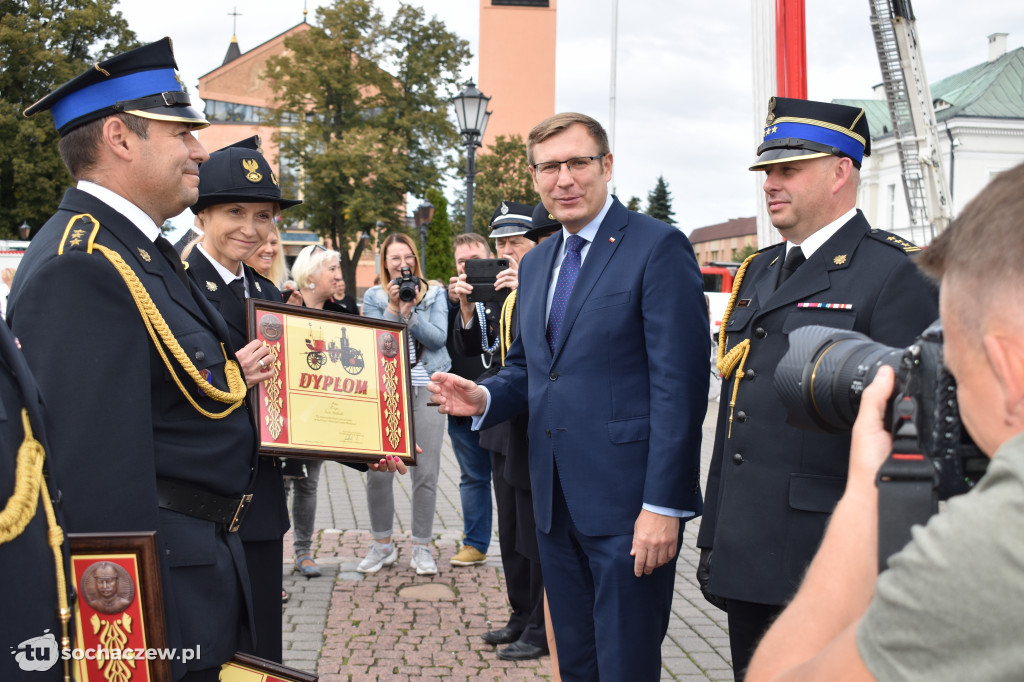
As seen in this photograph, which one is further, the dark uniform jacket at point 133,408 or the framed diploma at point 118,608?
the dark uniform jacket at point 133,408

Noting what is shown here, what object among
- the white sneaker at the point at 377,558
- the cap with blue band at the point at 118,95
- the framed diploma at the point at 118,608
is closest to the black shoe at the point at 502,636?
the white sneaker at the point at 377,558

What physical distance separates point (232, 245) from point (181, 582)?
161cm

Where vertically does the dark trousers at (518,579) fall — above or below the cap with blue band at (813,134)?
below

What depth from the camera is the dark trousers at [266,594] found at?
10.3ft

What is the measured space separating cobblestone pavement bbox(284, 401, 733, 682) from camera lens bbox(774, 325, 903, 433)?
10.6 ft

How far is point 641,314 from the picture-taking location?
309 cm

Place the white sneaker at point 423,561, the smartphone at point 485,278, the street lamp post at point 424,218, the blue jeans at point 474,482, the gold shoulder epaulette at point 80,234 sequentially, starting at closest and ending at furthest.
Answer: the gold shoulder epaulette at point 80,234 → the smartphone at point 485,278 → the white sneaker at point 423,561 → the blue jeans at point 474,482 → the street lamp post at point 424,218

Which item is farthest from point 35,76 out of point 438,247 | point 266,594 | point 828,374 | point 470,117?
point 828,374

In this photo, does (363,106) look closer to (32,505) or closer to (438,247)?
(438,247)

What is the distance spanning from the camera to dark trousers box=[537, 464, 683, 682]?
3008 mm

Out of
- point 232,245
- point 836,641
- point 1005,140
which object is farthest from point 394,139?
point 836,641

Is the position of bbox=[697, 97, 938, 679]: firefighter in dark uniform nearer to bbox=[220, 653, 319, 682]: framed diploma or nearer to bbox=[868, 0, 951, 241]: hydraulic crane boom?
bbox=[220, 653, 319, 682]: framed diploma

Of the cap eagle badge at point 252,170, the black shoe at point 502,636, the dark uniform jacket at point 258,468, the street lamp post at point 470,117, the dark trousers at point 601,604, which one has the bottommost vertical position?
the black shoe at point 502,636

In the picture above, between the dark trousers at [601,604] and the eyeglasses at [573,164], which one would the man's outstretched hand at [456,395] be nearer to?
the dark trousers at [601,604]
